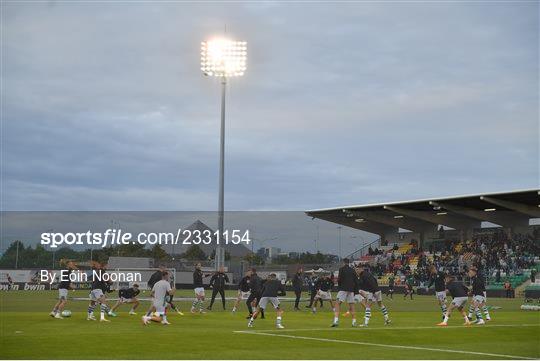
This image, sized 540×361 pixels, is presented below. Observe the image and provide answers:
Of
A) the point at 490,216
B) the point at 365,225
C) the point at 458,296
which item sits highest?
the point at 365,225

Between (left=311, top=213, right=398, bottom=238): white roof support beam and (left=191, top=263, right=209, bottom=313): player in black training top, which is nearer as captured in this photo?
(left=191, top=263, right=209, bottom=313): player in black training top

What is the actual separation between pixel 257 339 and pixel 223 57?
1278 inches

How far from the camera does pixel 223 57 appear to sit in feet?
168

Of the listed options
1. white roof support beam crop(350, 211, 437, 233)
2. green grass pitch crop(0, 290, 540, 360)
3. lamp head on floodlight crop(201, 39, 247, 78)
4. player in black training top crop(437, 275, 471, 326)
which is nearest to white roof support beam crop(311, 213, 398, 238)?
white roof support beam crop(350, 211, 437, 233)

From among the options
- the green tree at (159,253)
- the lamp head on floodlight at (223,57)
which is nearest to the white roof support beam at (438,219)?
the green tree at (159,253)

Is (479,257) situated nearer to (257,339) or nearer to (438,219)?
(438,219)

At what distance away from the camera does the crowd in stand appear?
64000 mm

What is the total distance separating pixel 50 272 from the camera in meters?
77.9

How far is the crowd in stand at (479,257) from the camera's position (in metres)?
64.0

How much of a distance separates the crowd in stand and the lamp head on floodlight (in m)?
24.0

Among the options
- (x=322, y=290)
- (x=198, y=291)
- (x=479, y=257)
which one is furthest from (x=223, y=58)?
(x=479, y=257)

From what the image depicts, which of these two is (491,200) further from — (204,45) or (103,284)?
(103,284)

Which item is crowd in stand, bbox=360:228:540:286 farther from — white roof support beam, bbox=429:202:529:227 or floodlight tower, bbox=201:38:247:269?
floodlight tower, bbox=201:38:247:269

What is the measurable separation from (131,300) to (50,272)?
49.0m
